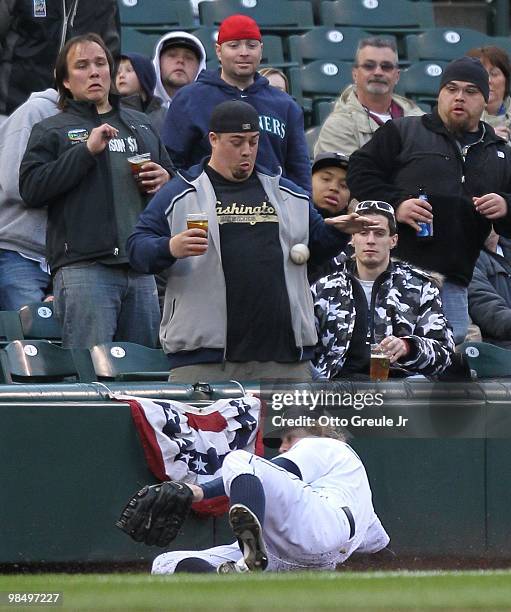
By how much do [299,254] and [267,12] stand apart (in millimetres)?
6891

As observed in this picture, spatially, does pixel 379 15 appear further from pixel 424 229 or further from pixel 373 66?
pixel 424 229

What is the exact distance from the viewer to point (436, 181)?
8.06 m

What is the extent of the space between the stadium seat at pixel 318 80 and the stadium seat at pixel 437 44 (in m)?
1.19

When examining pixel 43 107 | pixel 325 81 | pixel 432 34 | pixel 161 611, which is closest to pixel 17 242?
pixel 43 107

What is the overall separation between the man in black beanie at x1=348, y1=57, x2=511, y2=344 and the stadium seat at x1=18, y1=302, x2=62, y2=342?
5.93 ft

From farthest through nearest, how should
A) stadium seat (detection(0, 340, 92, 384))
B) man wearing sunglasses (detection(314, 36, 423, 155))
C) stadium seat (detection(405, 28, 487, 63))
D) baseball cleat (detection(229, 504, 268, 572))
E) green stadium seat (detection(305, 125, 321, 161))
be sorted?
stadium seat (detection(405, 28, 487, 63)) → green stadium seat (detection(305, 125, 321, 161)) → man wearing sunglasses (detection(314, 36, 423, 155)) → stadium seat (detection(0, 340, 92, 384)) → baseball cleat (detection(229, 504, 268, 572))

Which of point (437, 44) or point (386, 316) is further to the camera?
point (437, 44)

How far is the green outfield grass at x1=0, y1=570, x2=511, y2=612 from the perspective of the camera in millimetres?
4098

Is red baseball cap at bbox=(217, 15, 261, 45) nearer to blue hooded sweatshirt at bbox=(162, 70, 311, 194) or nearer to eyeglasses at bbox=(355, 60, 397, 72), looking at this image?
blue hooded sweatshirt at bbox=(162, 70, 311, 194)

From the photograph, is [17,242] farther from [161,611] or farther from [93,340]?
[161,611]

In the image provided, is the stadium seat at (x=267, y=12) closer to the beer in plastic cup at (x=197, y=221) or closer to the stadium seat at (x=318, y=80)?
the stadium seat at (x=318, y=80)

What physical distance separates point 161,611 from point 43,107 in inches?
179

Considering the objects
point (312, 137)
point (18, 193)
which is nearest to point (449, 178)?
point (18, 193)

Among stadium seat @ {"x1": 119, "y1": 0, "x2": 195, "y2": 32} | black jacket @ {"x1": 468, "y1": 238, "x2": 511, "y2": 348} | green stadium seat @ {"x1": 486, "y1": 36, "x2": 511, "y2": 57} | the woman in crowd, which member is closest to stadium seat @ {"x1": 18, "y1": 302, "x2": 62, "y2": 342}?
black jacket @ {"x1": 468, "y1": 238, "x2": 511, "y2": 348}
